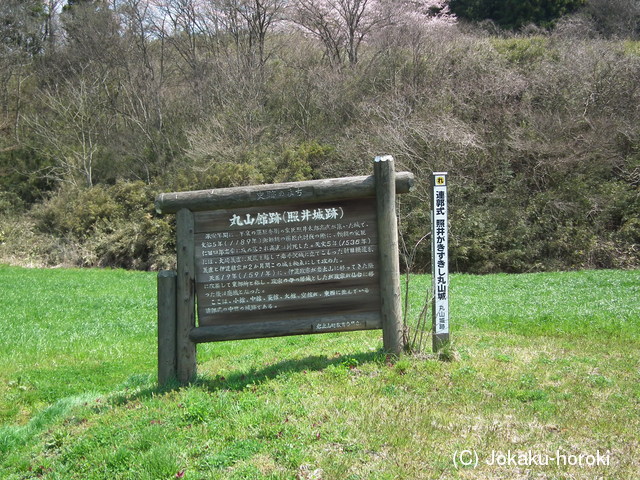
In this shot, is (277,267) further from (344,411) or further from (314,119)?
(314,119)

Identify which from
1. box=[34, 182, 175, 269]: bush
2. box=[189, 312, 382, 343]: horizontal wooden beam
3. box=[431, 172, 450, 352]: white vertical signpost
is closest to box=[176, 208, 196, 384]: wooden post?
box=[189, 312, 382, 343]: horizontal wooden beam

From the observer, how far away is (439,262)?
7.12 m

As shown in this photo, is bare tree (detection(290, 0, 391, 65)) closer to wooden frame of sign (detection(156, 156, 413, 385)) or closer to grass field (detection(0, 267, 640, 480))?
grass field (detection(0, 267, 640, 480))

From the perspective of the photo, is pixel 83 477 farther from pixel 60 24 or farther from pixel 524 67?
pixel 60 24

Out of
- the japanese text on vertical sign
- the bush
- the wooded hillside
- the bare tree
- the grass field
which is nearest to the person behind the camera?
the grass field

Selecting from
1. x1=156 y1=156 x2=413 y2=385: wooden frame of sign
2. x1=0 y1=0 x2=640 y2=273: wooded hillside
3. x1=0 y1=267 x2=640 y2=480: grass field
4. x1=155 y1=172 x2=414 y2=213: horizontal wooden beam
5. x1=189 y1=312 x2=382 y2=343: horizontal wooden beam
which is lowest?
x1=0 y1=267 x2=640 y2=480: grass field

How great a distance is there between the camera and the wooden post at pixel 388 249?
22.2ft

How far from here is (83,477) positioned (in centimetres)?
486

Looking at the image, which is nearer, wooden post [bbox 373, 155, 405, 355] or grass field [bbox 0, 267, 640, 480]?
grass field [bbox 0, 267, 640, 480]

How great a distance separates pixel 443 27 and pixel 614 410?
3583cm

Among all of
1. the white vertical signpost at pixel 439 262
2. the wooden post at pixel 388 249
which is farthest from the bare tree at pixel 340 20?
the wooden post at pixel 388 249

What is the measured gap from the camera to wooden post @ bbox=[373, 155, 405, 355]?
6.78 m

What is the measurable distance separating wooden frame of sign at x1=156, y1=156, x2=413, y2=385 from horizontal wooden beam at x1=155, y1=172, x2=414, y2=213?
0.01m

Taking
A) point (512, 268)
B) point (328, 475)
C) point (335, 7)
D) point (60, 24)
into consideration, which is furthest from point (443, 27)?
point (328, 475)
